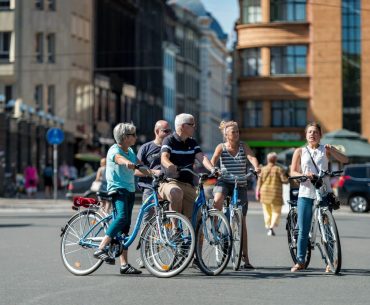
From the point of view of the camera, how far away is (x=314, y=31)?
79.0 m

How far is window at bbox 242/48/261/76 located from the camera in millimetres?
81688

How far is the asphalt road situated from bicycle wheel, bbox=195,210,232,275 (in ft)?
0.49

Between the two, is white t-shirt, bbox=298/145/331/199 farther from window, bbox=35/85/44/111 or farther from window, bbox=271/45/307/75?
window, bbox=271/45/307/75

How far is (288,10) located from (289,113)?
6174 millimetres

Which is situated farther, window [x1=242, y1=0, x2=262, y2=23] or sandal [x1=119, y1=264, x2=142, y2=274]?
window [x1=242, y1=0, x2=262, y2=23]

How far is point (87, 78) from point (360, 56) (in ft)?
55.1

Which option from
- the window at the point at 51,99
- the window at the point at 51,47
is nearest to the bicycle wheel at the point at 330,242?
the window at the point at 51,99

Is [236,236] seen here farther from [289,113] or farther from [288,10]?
[289,113]

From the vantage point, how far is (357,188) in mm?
43656

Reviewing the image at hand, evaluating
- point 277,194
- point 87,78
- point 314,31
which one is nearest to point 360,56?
point 314,31

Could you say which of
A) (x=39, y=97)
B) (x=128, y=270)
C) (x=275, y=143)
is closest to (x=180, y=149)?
(x=128, y=270)

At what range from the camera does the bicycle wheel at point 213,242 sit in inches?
597

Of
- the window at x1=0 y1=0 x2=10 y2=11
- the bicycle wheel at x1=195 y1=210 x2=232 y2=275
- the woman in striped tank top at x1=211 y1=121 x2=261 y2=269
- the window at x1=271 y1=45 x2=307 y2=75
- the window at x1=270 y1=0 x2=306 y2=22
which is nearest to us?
the bicycle wheel at x1=195 y1=210 x2=232 y2=275

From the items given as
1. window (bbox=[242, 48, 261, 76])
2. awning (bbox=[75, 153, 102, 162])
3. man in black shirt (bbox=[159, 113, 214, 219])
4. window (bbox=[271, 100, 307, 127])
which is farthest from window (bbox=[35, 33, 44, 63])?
man in black shirt (bbox=[159, 113, 214, 219])
